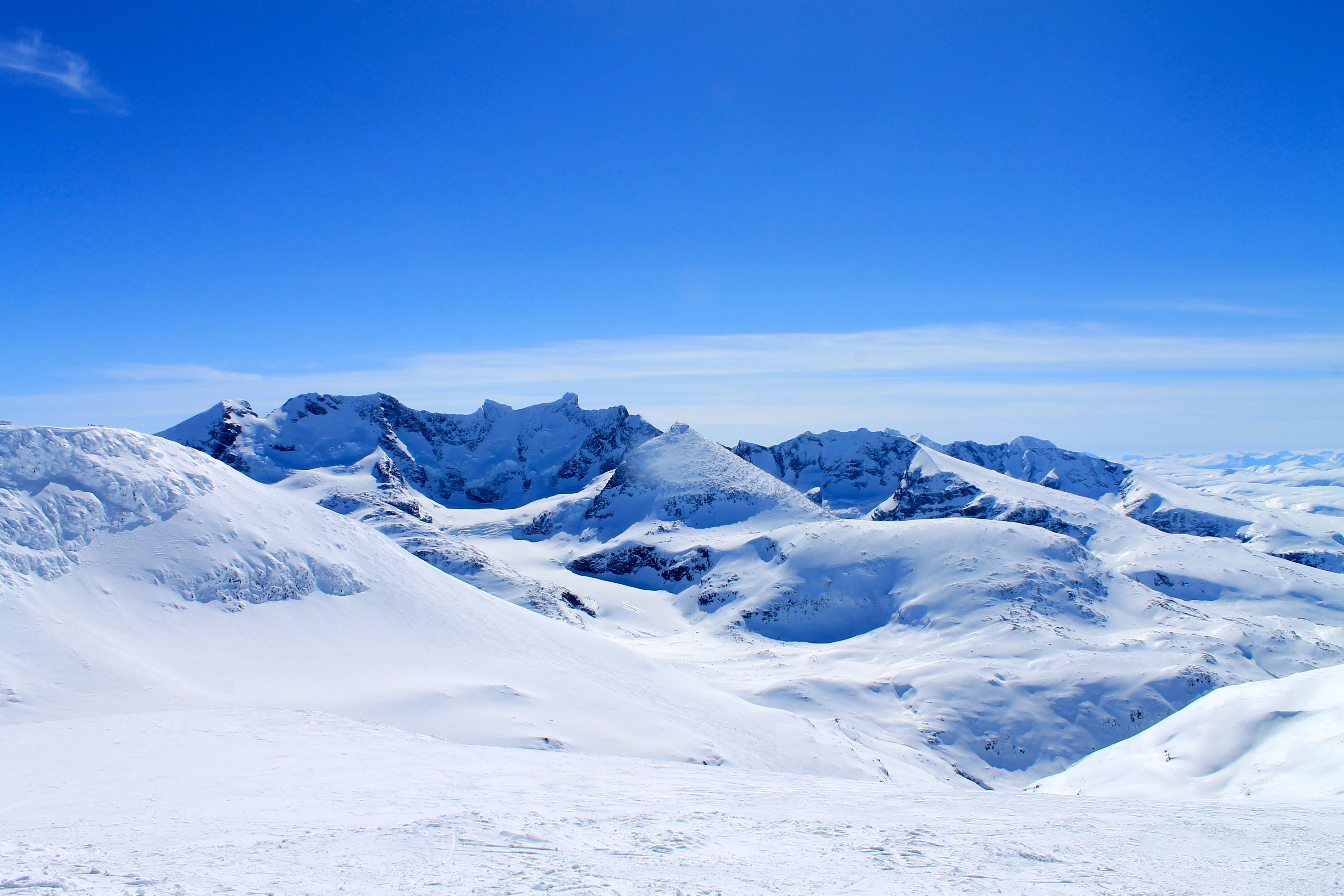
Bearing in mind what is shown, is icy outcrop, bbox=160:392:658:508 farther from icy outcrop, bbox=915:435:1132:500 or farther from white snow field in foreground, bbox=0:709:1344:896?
white snow field in foreground, bbox=0:709:1344:896

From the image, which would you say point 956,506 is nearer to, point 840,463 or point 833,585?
point 840,463

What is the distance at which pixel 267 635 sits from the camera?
23.6 meters

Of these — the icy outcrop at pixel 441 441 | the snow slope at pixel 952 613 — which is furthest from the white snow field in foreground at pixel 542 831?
the icy outcrop at pixel 441 441

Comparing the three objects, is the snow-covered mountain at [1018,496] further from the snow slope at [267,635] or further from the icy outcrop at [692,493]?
the snow slope at [267,635]

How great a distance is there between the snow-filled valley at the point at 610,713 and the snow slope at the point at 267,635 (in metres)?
0.14

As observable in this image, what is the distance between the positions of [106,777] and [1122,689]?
51.7 metres

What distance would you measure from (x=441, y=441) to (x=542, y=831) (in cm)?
15882

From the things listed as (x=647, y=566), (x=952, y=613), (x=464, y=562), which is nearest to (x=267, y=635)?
(x=464, y=562)

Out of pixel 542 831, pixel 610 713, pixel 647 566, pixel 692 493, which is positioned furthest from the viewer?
pixel 692 493

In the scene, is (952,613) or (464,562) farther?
(464,562)

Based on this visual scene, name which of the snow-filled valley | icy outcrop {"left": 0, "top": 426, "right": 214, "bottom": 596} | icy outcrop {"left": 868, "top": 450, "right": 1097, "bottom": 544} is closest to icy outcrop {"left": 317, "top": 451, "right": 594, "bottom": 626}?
the snow-filled valley

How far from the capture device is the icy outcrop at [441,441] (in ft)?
437

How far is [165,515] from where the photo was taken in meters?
25.1

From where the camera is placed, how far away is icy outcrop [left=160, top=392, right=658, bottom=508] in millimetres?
133125
